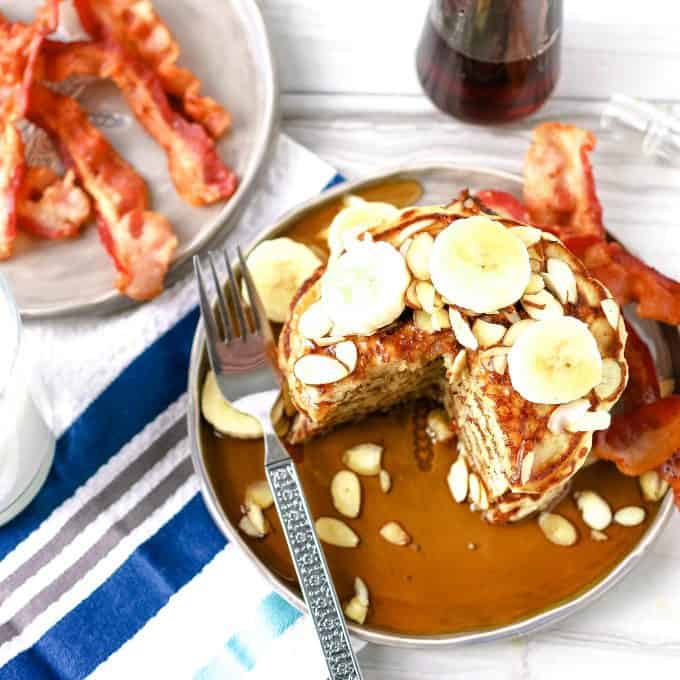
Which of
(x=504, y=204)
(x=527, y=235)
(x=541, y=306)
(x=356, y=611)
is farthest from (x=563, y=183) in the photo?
(x=356, y=611)

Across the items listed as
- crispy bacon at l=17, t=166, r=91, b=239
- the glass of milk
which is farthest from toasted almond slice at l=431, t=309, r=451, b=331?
crispy bacon at l=17, t=166, r=91, b=239

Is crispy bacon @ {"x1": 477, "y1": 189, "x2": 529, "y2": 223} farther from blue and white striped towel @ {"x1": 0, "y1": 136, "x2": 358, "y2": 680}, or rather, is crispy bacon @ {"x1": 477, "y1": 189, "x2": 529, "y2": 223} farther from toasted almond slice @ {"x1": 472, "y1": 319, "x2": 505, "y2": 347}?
blue and white striped towel @ {"x1": 0, "y1": 136, "x2": 358, "y2": 680}

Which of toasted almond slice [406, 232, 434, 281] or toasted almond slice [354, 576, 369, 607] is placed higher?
toasted almond slice [406, 232, 434, 281]

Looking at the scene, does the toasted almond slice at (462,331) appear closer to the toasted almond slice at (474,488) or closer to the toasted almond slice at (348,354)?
the toasted almond slice at (348,354)

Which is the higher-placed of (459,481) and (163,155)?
(163,155)

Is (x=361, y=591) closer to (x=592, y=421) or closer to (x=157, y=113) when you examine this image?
(x=592, y=421)

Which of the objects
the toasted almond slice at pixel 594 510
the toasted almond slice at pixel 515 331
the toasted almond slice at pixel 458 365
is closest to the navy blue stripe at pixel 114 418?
the toasted almond slice at pixel 458 365
